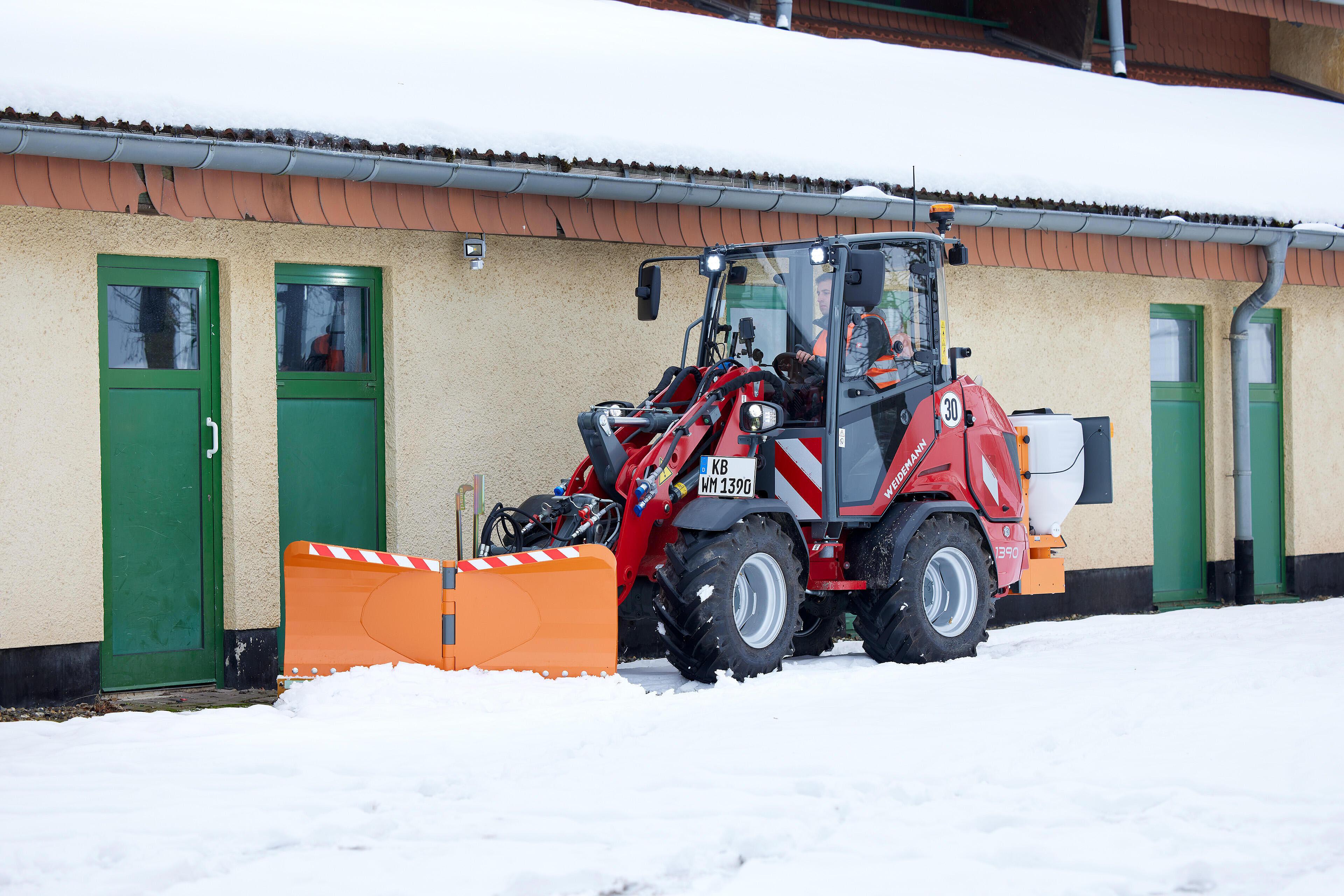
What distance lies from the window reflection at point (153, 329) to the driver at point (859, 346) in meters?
3.61

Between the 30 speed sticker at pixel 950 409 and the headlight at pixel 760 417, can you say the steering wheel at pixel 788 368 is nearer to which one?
the headlight at pixel 760 417

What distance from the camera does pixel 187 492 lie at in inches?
328

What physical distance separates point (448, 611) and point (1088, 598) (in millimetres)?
6436

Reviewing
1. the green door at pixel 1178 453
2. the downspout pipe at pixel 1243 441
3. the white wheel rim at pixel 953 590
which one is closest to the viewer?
the white wheel rim at pixel 953 590

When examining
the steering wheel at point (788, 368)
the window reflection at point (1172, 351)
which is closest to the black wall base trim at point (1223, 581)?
the window reflection at point (1172, 351)

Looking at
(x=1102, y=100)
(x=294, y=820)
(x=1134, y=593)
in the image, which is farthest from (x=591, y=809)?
(x=1102, y=100)

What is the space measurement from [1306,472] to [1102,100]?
4.31 meters

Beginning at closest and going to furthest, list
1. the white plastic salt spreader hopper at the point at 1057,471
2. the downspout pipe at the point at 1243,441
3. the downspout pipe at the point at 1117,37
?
the white plastic salt spreader hopper at the point at 1057,471 < the downspout pipe at the point at 1243,441 < the downspout pipe at the point at 1117,37

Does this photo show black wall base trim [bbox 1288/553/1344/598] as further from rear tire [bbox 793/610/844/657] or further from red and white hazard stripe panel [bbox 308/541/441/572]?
red and white hazard stripe panel [bbox 308/541/441/572]

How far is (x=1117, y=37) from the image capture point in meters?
16.2

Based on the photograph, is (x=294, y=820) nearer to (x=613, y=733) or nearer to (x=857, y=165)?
(x=613, y=733)

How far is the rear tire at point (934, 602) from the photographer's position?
829 cm

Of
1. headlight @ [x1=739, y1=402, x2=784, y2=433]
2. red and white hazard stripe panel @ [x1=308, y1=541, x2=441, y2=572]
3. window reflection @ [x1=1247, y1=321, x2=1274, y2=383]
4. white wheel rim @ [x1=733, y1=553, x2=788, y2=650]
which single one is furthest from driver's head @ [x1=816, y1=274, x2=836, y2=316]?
window reflection @ [x1=1247, y1=321, x2=1274, y2=383]

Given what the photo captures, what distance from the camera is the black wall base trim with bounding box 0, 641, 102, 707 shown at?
7602 millimetres
